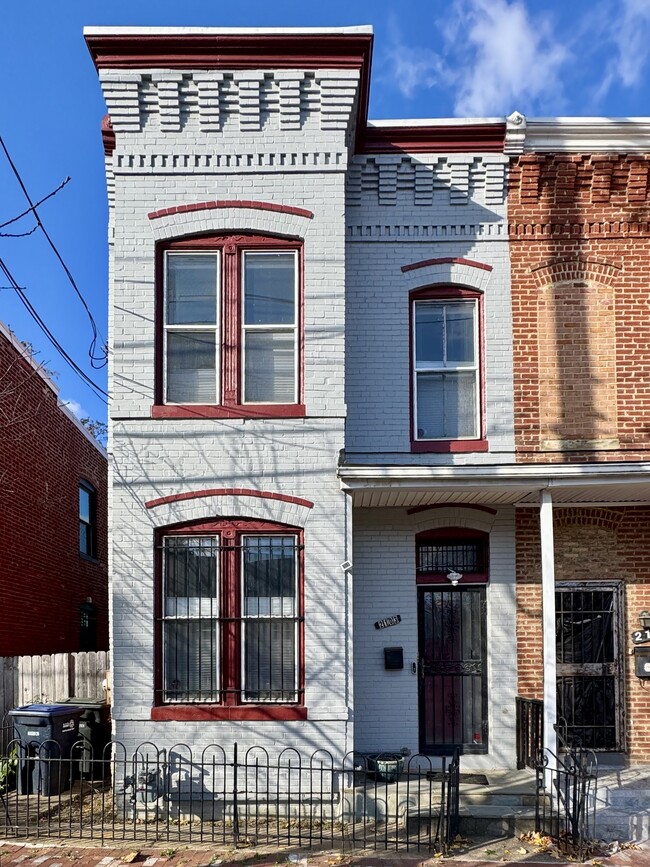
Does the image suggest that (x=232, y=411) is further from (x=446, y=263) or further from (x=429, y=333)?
(x=446, y=263)

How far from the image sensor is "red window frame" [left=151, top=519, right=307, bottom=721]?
9.51 meters

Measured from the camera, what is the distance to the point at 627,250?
1119cm

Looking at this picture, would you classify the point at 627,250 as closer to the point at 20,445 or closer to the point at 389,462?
the point at 389,462

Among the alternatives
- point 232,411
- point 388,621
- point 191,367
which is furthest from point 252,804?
point 191,367

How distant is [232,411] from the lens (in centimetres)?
991

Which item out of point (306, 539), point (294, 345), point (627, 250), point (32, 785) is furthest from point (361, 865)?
point (627, 250)

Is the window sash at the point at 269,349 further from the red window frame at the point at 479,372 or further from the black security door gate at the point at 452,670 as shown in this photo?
the black security door gate at the point at 452,670

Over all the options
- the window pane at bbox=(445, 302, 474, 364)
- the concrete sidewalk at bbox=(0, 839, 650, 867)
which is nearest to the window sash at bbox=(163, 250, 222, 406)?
the window pane at bbox=(445, 302, 474, 364)

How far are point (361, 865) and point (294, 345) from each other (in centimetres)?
540

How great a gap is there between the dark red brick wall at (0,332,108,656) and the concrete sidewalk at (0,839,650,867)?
5.44 metres

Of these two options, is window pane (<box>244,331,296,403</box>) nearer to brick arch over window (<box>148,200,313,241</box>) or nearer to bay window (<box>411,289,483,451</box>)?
brick arch over window (<box>148,200,313,241</box>)

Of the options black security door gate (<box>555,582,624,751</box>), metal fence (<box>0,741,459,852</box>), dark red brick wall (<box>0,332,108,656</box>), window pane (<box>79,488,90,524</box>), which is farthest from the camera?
window pane (<box>79,488,90,524</box>)

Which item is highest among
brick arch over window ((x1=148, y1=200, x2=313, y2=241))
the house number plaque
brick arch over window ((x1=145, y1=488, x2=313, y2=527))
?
brick arch over window ((x1=148, y1=200, x2=313, y2=241))

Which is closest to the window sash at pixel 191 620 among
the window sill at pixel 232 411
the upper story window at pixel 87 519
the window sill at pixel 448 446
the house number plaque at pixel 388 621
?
the window sill at pixel 232 411
